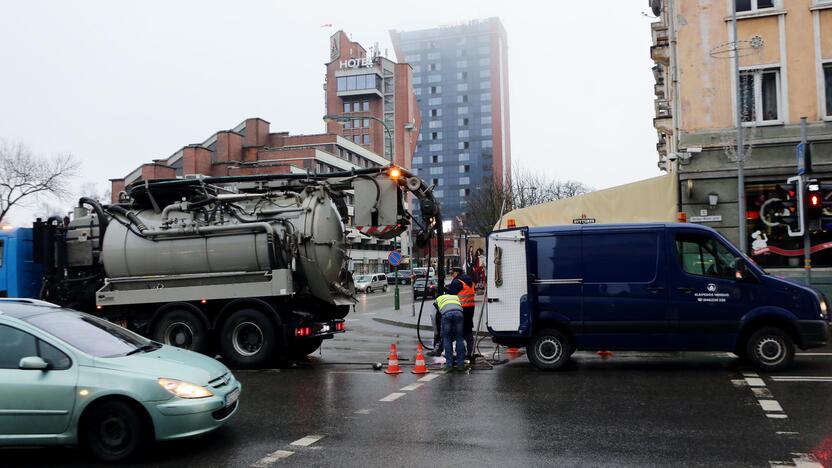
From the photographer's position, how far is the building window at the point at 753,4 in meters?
18.8

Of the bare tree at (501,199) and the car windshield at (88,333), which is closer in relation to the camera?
the car windshield at (88,333)

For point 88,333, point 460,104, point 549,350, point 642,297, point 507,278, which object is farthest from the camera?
point 460,104

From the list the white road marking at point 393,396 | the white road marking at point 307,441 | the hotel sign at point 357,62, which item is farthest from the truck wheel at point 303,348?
the hotel sign at point 357,62

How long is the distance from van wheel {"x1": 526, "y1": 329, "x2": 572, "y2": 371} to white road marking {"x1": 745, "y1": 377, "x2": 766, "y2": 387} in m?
2.61

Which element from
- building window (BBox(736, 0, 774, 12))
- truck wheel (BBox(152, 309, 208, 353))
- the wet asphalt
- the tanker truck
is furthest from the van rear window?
building window (BBox(736, 0, 774, 12))

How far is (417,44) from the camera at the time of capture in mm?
164000

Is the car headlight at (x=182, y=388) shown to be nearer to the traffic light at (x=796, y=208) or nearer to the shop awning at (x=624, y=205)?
the traffic light at (x=796, y=208)

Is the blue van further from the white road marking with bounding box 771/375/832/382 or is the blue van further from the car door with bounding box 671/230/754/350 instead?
the white road marking with bounding box 771/375/832/382

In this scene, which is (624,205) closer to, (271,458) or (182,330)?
(182,330)

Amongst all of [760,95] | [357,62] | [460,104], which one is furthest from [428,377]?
[460,104]

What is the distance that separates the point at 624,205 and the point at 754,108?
14.1ft

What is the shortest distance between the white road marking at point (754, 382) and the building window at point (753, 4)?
1296cm

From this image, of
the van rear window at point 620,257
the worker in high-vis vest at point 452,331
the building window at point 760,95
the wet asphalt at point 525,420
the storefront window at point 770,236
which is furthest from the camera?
the building window at point 760,95

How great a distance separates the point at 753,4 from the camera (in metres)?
18.9
